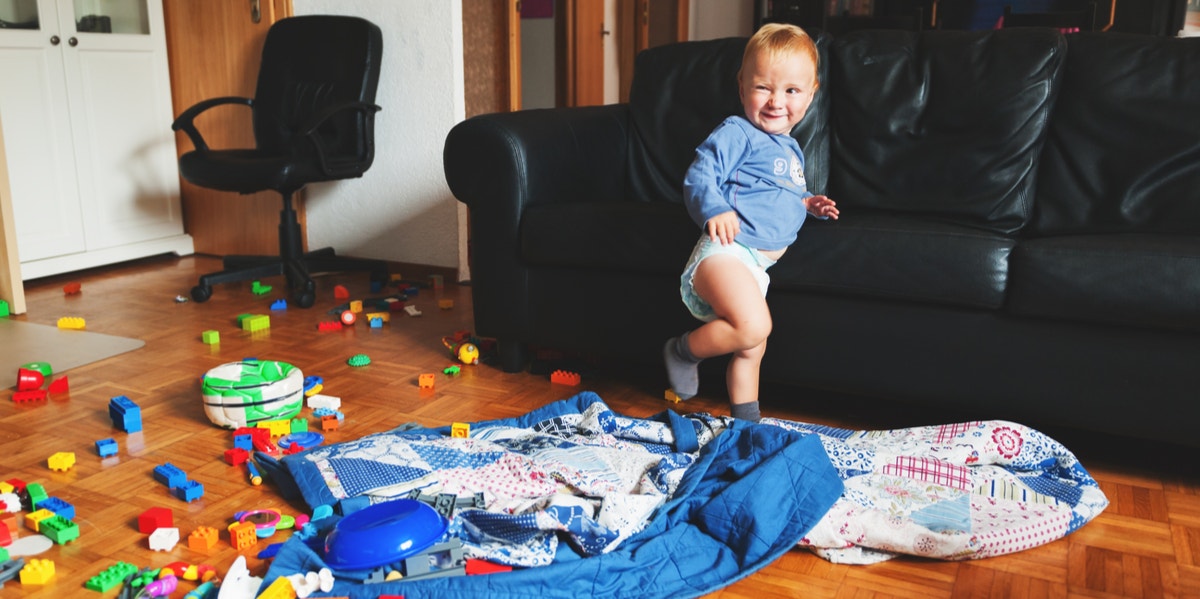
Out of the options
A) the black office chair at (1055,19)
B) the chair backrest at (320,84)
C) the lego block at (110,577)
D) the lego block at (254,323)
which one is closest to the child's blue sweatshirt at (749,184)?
the lego block at (110,577)

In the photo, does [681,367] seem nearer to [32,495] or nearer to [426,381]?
[426,381]

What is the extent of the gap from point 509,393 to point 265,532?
847mm

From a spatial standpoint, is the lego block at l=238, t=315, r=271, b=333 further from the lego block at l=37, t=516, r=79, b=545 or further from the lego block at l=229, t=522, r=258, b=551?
the lego block at l=229, t=522, r=258, b=551

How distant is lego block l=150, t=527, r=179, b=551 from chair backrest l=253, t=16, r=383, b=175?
1978 mm

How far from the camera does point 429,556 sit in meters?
1.44

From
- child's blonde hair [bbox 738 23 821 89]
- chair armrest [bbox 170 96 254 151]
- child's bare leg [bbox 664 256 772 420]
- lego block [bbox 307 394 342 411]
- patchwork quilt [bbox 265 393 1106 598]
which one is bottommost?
lego block [bbox 307 394 342 411]

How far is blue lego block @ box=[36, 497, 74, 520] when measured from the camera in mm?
1643

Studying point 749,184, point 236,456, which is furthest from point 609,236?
point 236,456

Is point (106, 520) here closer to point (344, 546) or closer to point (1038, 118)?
point (344, 546)

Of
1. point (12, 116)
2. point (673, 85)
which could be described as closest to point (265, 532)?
point (673, 85)

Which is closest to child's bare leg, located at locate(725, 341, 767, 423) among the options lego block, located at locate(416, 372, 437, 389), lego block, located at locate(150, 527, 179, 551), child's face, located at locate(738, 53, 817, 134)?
child's face, located at locate(738, 53, 817, 134)

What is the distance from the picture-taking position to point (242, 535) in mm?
1548

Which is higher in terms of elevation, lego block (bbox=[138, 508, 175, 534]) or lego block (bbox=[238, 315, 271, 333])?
lego block (bbox=[138, 508, 175, 534])

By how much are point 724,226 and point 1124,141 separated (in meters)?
1.02
